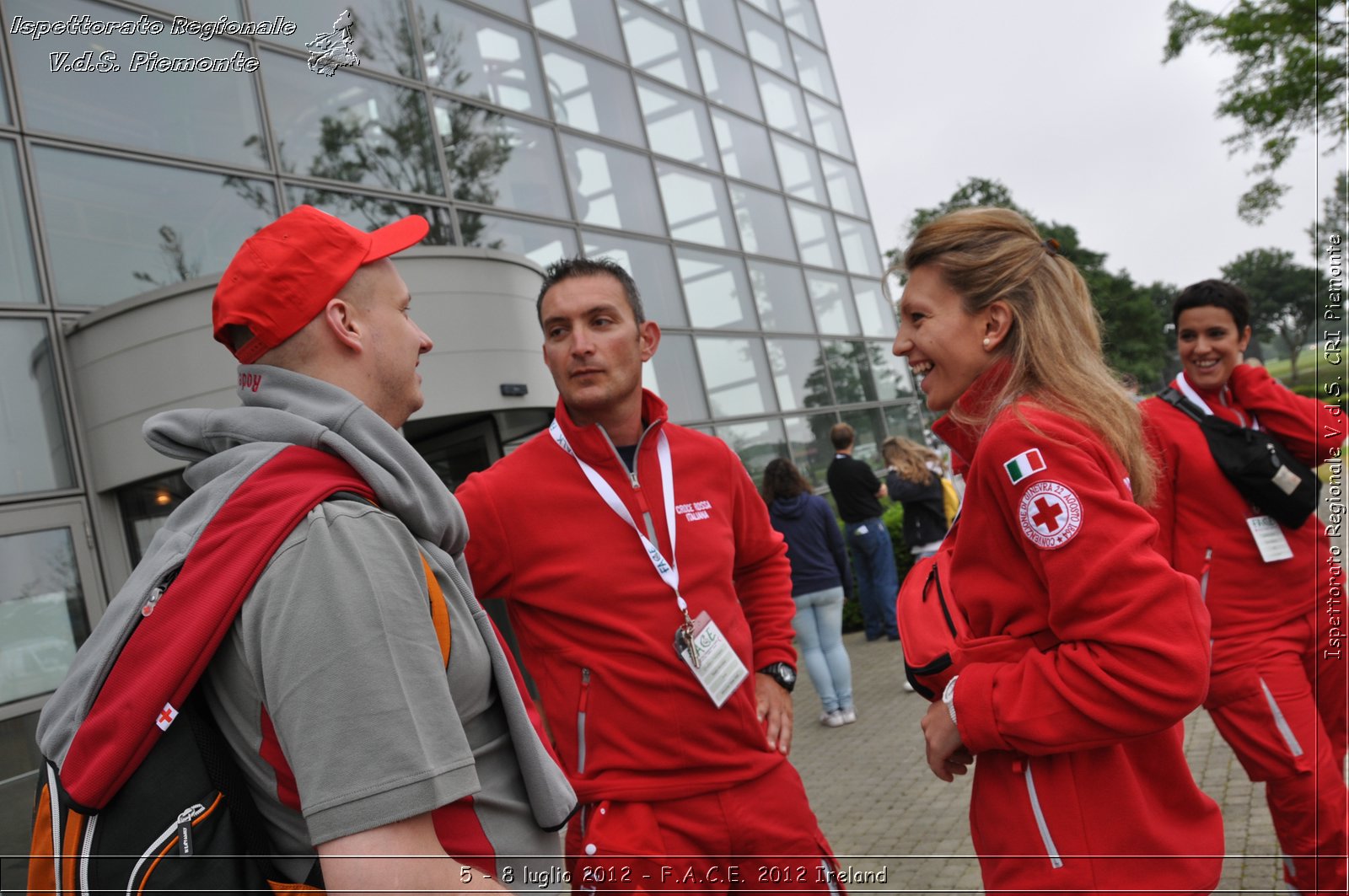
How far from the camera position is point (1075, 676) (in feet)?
5.45

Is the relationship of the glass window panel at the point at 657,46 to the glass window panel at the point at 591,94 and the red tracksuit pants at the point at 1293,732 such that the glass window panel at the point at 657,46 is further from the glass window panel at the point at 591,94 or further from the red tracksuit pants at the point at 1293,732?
the red tracksuit pants at the point at 1293,732

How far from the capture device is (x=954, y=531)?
201cm

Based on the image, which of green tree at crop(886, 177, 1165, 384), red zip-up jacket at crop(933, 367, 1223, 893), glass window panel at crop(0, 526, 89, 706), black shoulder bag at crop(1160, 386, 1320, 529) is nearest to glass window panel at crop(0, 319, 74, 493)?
glass window panel at crop(0, 526, 89, 706)

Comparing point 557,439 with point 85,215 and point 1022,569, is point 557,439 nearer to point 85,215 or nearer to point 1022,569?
point 1022,569

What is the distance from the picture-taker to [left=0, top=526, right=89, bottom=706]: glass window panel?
6469 millimetres

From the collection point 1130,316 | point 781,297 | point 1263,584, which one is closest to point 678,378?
point 781,297

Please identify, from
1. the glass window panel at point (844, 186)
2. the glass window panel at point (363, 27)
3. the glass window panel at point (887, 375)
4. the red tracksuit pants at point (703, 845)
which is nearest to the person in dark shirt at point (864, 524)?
the glass window panel at point (363, 27)

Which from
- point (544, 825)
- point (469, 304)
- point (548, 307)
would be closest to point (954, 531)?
point (544, 825)

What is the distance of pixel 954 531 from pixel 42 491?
24.2ft

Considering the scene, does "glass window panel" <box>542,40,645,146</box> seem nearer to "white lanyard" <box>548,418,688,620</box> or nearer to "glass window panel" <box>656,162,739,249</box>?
"glass window panel" <box>656,162,739,249</box>

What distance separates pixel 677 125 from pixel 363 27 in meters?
6.08

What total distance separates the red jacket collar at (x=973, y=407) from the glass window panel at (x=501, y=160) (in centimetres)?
1015

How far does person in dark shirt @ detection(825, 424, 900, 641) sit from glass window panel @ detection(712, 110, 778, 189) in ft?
25.9

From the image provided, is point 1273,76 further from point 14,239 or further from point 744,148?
point 14,239
